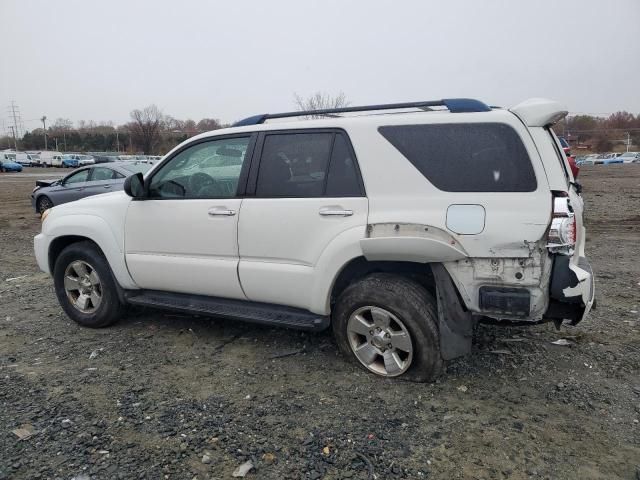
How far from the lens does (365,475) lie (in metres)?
2.53

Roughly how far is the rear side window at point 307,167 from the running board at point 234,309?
2.90ft

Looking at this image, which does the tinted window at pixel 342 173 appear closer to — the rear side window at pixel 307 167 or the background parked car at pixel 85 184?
the rear side window at pixel 307 167

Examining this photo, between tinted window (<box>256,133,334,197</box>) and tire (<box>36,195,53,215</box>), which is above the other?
tinted window (<box>256,133,334,197</box>)

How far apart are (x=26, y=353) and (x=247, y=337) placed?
74.2 inches

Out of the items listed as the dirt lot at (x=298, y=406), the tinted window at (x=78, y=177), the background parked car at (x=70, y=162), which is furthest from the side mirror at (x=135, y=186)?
the background parked car at (x=70, y=162)

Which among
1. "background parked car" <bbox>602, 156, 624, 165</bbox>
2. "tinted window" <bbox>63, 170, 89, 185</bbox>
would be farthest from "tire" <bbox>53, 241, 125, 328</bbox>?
"background parked car" <bbox>602, 156, 624, 165</bbox>

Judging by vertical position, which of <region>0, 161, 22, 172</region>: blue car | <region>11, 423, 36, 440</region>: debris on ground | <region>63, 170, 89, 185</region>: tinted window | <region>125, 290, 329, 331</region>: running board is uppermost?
<region>63, 170, 89, 185</region>: tinted window

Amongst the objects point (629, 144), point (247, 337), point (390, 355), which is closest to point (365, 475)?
point (390, 355)

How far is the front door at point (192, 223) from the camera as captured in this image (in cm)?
388

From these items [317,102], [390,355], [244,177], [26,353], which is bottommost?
[26,353]

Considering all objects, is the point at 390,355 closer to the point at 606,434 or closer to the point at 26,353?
the point at 606,434

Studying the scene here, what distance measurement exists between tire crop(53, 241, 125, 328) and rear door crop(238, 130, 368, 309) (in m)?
1.57

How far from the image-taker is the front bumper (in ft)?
9.77

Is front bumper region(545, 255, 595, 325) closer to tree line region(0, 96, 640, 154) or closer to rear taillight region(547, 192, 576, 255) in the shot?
rear taillight region(547, 192, 576, 255)
